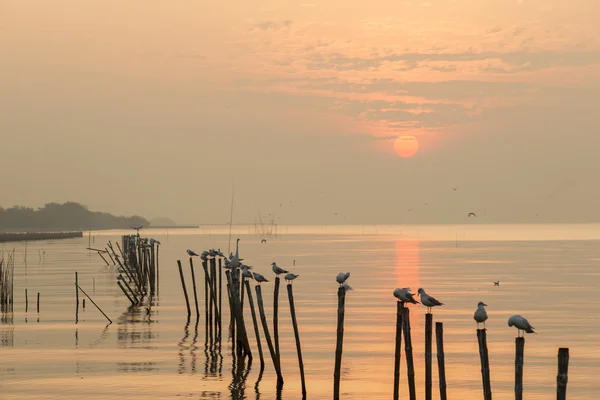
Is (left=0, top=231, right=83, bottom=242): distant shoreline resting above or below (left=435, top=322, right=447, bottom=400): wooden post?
above

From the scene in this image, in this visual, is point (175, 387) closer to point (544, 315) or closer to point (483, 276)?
point (544, 315)

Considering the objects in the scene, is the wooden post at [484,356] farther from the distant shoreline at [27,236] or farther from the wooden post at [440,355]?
the distant shoreline at [27,236]

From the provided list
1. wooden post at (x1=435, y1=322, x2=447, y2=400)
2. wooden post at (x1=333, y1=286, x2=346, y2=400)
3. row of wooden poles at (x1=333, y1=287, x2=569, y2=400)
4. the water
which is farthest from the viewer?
the water

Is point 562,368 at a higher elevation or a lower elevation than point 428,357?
higher

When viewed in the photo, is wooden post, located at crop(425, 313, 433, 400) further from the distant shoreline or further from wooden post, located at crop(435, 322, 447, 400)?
the distant shoreline

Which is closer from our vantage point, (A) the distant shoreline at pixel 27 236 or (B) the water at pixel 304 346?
(B) the water at pixel 304 346

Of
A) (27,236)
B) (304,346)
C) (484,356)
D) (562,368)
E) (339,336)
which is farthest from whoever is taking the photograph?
(27,236)

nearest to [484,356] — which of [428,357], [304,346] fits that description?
[428,357]

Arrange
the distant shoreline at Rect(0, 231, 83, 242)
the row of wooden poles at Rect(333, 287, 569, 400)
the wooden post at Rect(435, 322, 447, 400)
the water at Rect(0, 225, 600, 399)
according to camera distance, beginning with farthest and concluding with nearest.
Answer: the distant shoreline at Rect(0, 231, 83, 242), the water at Rect(0, 225, 600, 399), the wooden post at Rect(435, 322, 447, 400), the row of wooden poles at Rect(333, 287, 569, 400)

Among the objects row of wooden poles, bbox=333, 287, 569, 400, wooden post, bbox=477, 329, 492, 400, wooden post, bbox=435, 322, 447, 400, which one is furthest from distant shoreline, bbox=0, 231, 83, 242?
wooden post, bbox=477, 329, 492, 400

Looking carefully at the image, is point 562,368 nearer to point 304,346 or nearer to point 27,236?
point 304,346

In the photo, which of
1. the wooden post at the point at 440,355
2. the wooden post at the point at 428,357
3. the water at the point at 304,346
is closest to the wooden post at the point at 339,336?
the water at the point at 304,346

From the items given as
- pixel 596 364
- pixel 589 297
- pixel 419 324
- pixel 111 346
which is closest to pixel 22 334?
pixel 111 346

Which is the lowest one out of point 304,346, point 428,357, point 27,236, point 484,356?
point 304,346
